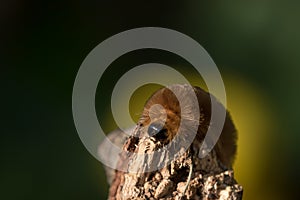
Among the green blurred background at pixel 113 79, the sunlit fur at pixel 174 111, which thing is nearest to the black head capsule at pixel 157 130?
the sunlit fur at pixel 174 111

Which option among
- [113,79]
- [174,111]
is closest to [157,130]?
[174,111]

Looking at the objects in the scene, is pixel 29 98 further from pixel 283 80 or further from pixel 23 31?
pixel 283 80

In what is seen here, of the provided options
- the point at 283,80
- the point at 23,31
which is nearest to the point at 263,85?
the point at 283,80

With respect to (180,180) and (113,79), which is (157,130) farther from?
(113,79)

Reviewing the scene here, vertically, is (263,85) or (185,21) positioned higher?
(185,21)

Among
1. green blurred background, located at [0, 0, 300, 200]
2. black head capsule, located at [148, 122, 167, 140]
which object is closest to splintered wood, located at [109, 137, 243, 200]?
black head capsule, located at [148, 122, 167, 140]

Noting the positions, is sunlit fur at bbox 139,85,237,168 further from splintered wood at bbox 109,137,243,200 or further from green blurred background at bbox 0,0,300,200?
green blurred background at bbox 0,0,300,200

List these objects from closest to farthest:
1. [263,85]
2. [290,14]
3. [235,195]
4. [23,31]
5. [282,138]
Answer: [235,195]
[282,138]
[263,85]
[290,14]
[23,31]
